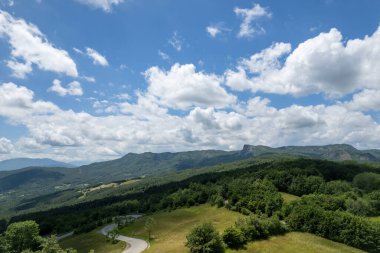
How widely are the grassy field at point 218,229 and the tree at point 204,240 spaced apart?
400 cm

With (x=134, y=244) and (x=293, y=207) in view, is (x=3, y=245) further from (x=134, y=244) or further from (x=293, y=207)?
(x=293, y=207)

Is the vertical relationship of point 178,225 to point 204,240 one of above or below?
below

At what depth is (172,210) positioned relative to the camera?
158 m

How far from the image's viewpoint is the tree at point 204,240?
74875 mm

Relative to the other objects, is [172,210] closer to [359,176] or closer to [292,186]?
[292,186]

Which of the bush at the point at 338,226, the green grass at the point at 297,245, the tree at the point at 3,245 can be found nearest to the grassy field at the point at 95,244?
the tree at the point at 3,245

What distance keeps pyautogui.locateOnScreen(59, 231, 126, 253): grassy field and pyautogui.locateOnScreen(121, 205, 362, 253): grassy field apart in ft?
32.2

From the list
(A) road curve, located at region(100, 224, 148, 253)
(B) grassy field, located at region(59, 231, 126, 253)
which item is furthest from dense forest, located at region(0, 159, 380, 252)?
(A) road curve, located at region(100, 224, 148, 253)

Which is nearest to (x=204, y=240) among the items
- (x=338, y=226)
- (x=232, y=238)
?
(x=232, y=238)

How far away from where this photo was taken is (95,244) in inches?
4400

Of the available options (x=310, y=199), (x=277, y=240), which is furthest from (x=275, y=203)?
(x=277, y=240)

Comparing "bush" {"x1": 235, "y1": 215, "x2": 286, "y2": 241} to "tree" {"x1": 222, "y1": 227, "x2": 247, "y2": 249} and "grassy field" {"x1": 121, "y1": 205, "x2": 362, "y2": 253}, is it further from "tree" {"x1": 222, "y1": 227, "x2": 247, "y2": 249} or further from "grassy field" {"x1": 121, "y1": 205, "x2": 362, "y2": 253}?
"tree" {"x1": 222, "y1": 227, "x2": 247, "y2": 249}

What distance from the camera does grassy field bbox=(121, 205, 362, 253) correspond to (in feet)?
268

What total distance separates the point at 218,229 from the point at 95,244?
4353cm
